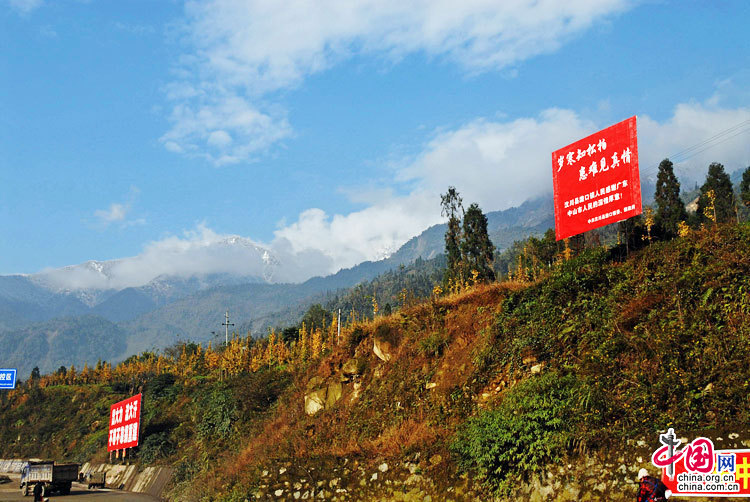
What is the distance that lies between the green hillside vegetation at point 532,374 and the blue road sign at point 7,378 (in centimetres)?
3279

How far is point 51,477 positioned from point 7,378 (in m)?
23.8

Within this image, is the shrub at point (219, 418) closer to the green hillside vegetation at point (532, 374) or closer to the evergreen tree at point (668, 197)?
the green hillside vegetation at point (532, 374)

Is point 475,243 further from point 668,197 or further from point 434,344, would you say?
point 434,344

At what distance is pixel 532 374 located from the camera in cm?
1916

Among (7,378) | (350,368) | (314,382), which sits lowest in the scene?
(7,378)

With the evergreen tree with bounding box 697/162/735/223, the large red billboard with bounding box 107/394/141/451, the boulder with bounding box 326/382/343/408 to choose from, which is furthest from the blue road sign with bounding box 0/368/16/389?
the evergreen tree with bounding box 697/162/735/223

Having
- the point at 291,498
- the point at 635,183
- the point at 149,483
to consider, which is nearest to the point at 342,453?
the point at 291,498

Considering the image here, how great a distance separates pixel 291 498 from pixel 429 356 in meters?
7.85

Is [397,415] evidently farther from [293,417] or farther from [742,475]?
[742,475]

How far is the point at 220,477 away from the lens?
98.9ft
